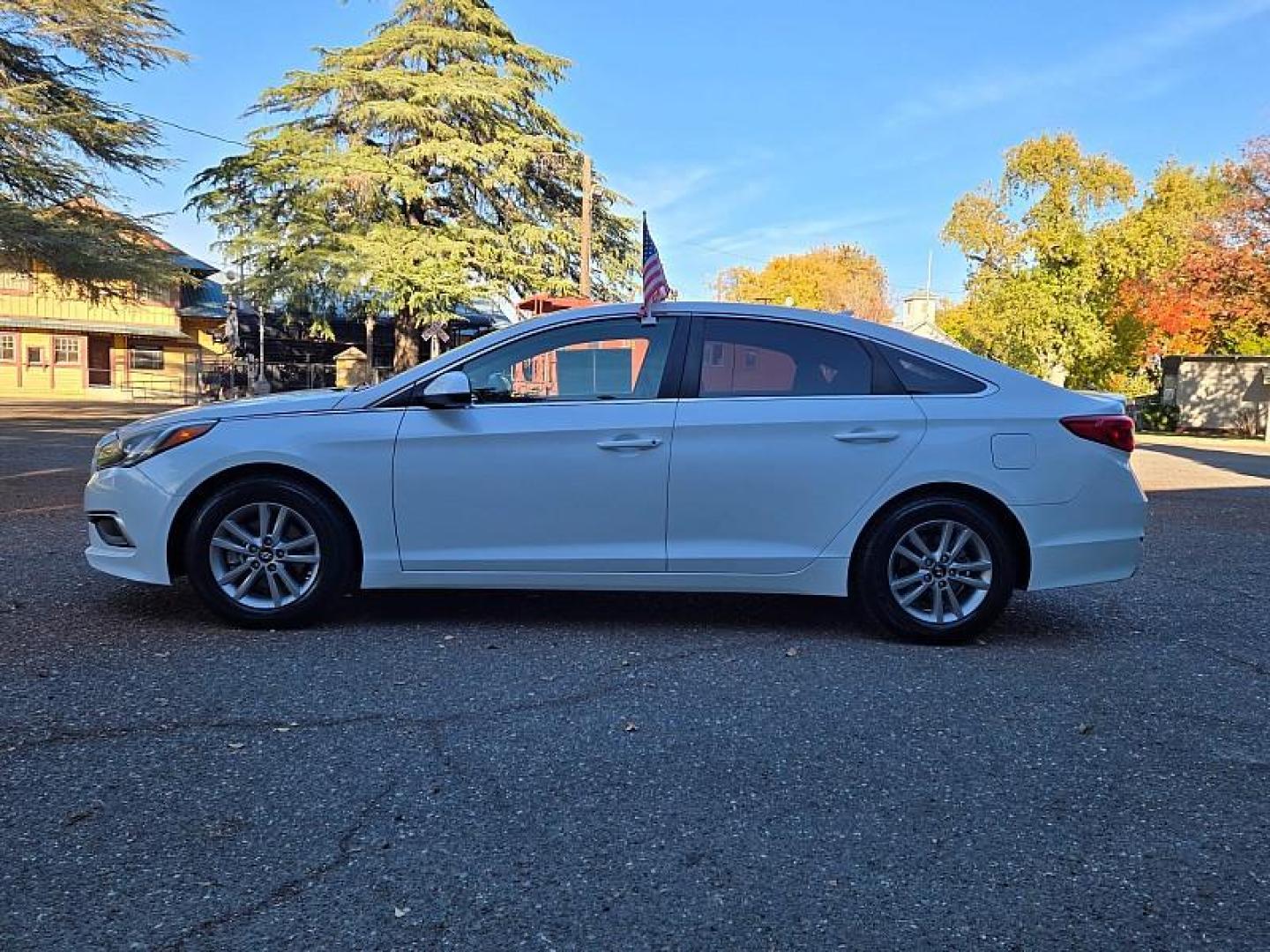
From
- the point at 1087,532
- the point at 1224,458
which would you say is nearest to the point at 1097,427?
the point at 1087,532

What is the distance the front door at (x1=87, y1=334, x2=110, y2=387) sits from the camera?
37.3 m

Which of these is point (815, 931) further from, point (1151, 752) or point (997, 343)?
point (997, 343)

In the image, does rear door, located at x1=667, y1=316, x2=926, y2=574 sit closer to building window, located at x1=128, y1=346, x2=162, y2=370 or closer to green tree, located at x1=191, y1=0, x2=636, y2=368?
green tree, located at x1=191, y1=0, x2=636, y2=368

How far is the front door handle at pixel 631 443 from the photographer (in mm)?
4457

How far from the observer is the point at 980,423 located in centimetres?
450

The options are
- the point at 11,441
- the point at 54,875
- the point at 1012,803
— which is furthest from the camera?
the point at 11,441

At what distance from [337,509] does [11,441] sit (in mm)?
13032

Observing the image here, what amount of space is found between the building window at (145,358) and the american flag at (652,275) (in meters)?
37.4

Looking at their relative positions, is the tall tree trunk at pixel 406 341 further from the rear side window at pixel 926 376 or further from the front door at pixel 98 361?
→ the rear side window at pixel 926 376

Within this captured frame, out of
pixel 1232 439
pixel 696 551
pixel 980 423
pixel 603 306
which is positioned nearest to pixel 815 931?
pixel 696 551

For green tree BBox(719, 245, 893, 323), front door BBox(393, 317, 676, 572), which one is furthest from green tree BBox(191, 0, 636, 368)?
green tree BBox(719, 245, 893, 323)

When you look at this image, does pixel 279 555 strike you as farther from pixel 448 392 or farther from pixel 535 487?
pixel 535 487

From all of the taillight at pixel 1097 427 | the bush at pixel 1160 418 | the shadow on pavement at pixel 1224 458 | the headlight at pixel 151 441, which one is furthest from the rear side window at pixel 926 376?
the bush at pixel 1160 418

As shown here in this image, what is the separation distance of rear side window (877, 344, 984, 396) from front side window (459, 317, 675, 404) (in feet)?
3.64
